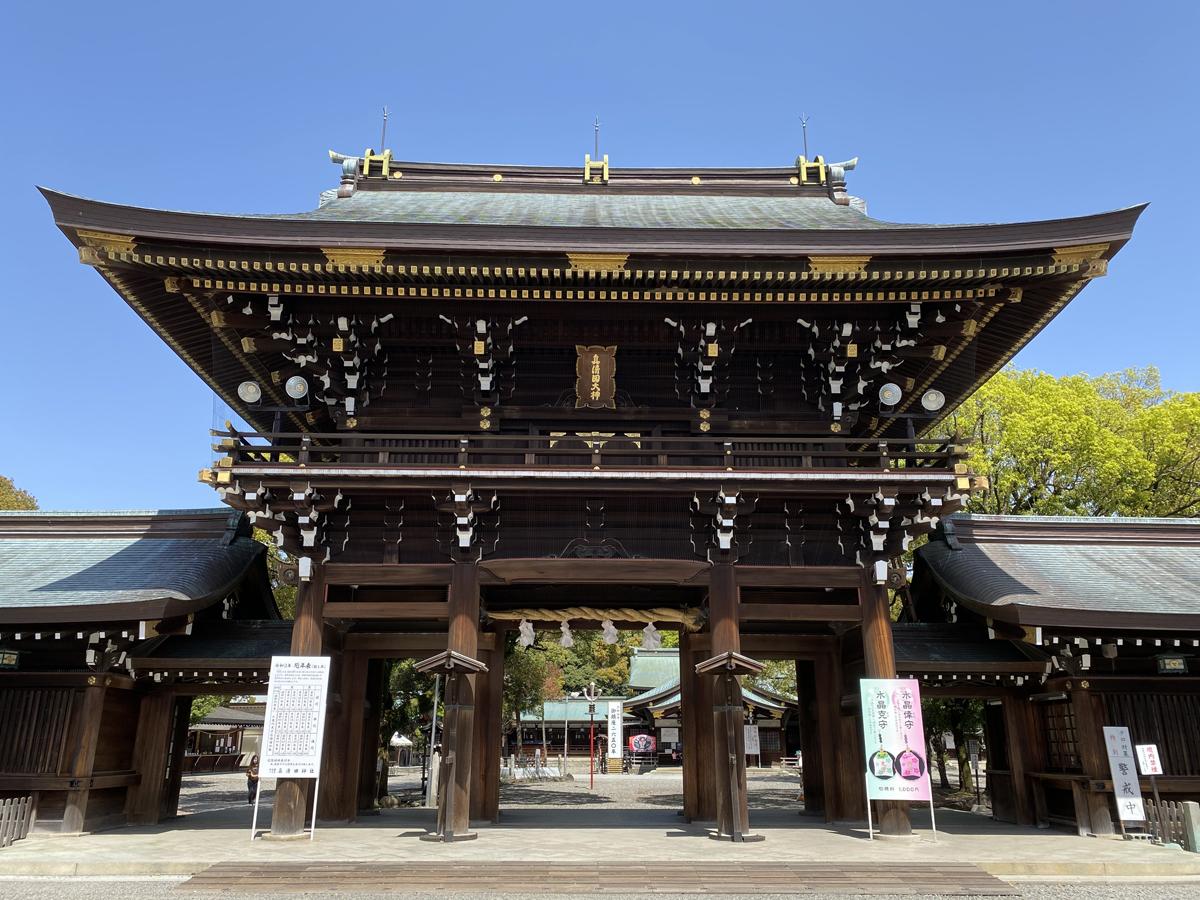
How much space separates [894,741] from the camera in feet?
38.3

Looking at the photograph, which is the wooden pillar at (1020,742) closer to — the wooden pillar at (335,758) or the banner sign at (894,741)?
the banner sign at (894,741)

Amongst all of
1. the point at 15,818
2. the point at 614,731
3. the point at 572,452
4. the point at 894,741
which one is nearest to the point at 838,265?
the point at 572,452

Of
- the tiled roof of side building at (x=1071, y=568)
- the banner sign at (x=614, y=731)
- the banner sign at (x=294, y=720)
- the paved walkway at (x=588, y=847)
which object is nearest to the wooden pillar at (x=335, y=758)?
the paved walkway at (x=588, y=847)

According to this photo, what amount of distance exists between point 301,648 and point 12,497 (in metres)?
43.2

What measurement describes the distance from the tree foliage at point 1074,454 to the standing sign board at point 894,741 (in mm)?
15927

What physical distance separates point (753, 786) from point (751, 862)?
2339 centimetres

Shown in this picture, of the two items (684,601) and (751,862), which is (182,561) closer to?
(684,601)

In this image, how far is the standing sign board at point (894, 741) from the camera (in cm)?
1152

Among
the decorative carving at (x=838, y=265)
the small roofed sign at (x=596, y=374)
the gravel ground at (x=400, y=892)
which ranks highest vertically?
the decorative carving at (x=838, y=265)

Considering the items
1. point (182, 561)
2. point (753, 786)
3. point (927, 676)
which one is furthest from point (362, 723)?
point (753, 786)

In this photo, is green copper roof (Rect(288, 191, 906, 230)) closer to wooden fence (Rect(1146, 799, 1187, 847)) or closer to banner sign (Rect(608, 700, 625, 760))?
wooden fence (Rect(1146, 799, 1187, 847))

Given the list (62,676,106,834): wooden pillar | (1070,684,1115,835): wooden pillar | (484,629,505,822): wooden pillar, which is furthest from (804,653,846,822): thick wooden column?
(62,676,106,834): wooden pillar

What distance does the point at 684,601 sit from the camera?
15000 mm

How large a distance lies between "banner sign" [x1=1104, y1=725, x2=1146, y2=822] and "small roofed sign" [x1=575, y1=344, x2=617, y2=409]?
30.8 feet
